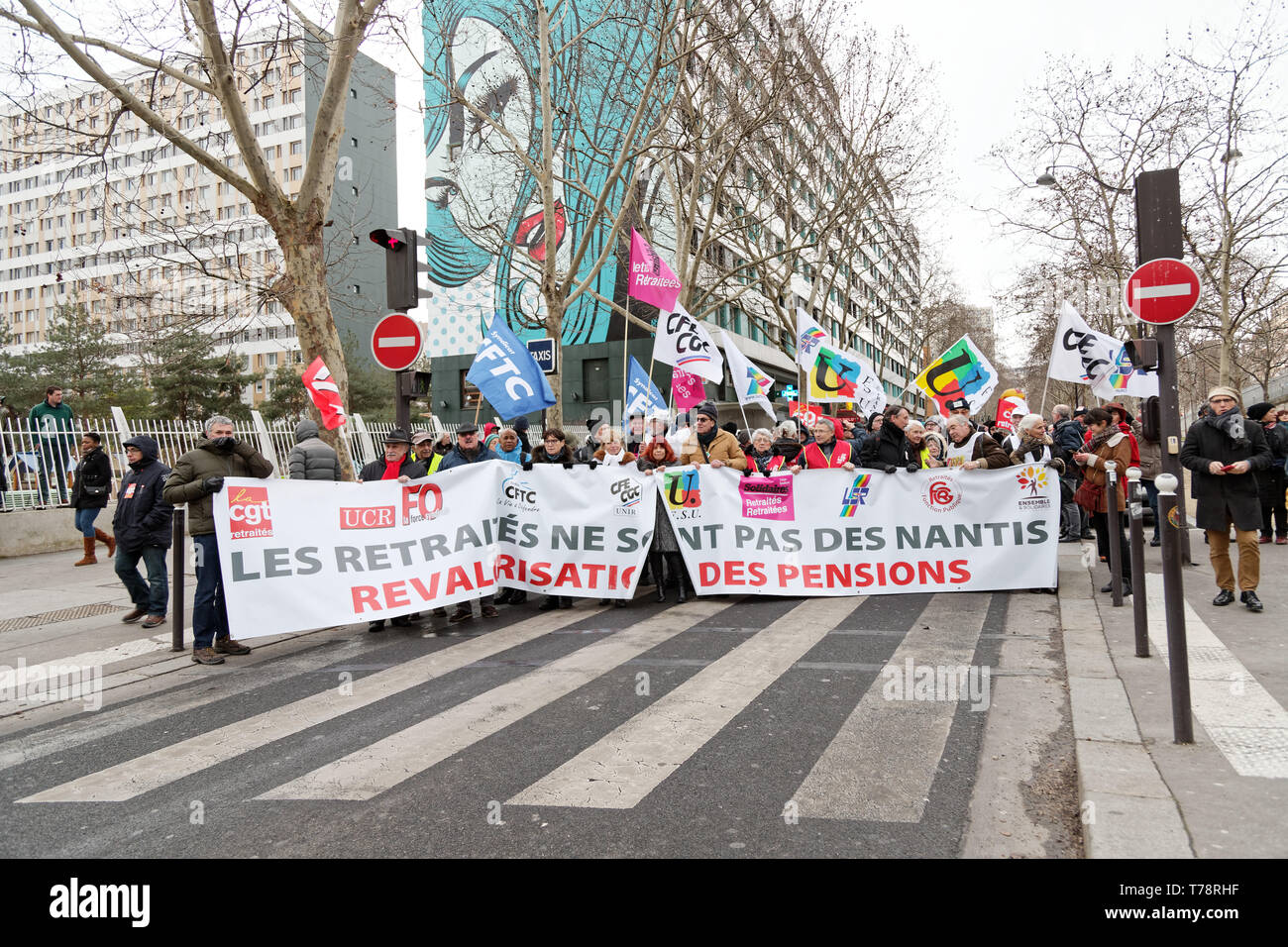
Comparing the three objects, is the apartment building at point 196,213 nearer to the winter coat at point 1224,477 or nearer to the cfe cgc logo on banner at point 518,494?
the cfe cgc logo on banner at point 518,494

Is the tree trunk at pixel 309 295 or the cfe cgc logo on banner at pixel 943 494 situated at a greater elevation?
the tree trunk at pixel 309 295

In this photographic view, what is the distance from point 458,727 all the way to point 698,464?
197 inches

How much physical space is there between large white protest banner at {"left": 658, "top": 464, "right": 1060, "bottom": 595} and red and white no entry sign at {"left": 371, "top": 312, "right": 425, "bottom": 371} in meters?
3.56

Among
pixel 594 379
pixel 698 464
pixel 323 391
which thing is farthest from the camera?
pixel 594 379

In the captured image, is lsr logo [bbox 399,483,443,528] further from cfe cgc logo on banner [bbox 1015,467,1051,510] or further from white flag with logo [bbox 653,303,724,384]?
cfe cgc logo on banner [bbox 1015,467,1051,510]

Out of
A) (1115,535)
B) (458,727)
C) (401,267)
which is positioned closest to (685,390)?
(401,267)

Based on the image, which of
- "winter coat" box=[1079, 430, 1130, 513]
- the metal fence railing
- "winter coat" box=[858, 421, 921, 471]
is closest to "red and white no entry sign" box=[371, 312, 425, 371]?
the metal fence railing

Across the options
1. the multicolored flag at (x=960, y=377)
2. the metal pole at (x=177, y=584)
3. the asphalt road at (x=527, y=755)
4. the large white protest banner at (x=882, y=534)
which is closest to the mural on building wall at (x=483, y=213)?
the multicolored flag at (x=960, y=377)

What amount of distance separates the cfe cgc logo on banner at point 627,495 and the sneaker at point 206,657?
395cm

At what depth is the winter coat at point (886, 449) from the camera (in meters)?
9.56

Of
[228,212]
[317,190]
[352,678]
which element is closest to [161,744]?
[352,678]

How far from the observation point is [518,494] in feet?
29.9

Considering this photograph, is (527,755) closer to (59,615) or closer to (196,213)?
(59,615)
